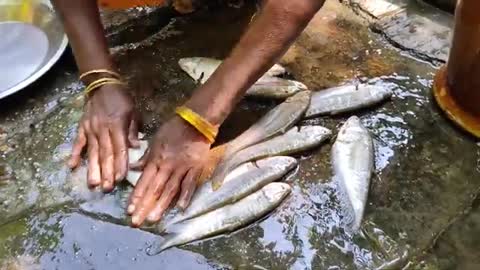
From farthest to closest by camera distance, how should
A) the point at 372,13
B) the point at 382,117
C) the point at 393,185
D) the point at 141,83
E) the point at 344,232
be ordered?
the point at 372,13 → the point at 141,83 → the point at 382,117 → the point at 393,185 → the point at 344,232

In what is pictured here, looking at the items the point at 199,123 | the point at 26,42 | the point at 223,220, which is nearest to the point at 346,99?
the point at 199,123

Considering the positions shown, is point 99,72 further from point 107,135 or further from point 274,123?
point 274,123

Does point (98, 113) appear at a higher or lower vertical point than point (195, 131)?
lower

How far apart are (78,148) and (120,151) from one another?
0.67 feet

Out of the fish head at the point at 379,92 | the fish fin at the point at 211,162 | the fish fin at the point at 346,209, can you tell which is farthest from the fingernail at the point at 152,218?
the fish head at the point at 379,92

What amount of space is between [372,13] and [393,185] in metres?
1.10

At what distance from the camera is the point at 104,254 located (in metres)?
2.46

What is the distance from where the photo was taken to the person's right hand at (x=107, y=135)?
2.69m

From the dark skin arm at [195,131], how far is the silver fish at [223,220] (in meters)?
0.08

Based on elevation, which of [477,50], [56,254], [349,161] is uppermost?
[477,50]

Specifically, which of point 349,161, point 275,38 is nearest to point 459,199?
point 349,161

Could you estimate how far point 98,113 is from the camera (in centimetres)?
283

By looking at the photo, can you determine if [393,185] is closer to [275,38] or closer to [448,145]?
[448,145]

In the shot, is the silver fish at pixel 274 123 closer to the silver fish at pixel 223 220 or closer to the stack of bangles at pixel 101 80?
the silver fish at pixel 223 220
